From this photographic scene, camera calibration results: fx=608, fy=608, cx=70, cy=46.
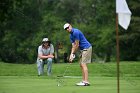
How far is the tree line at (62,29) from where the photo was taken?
6544 centimetres

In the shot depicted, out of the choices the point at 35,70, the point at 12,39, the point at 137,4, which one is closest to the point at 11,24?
the point at 12,39

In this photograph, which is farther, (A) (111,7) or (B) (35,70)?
(A) (111,7)

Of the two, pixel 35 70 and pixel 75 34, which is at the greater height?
pixel 75 34

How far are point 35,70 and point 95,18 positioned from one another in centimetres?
4688

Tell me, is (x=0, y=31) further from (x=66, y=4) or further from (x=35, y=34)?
(x=66, y=4)

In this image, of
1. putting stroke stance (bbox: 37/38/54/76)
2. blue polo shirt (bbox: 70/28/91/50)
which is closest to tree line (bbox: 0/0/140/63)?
putting stroke stance (bbox: 37/38/54/76)

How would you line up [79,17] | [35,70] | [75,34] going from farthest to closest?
[79,17]
[35,70]
[75,34]

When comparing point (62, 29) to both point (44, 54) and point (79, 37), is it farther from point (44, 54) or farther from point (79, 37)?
point (79, 37)

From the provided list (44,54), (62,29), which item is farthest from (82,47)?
(62,29)

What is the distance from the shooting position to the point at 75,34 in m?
16.5

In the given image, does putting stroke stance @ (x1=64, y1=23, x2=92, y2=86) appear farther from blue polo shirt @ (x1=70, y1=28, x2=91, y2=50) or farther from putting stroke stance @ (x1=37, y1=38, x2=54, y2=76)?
putting stroke stance @ (x1=37, y1=38, x2=54, y2=76)

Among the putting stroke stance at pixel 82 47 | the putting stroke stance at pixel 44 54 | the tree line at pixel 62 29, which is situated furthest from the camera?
the tree line at pixel 62 29

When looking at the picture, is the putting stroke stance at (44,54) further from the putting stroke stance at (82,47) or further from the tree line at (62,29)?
the tree line at (62,29)

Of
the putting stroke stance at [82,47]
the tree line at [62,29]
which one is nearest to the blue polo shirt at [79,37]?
the putting stroke stance at [82,47]
